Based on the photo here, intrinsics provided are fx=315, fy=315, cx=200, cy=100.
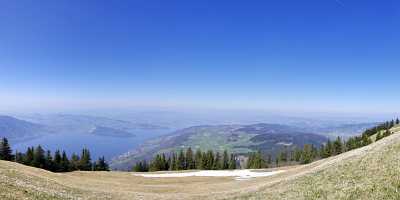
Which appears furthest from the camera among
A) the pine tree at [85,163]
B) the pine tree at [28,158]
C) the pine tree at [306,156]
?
the pine tree at [306,156]

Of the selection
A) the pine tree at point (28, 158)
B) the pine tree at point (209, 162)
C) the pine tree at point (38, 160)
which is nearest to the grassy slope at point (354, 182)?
the pine tree at point (209, 162)

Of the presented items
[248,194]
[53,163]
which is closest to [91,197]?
[248,194]

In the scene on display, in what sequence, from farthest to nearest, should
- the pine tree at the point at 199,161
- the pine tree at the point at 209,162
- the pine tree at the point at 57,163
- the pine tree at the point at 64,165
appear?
the pine tree at the point at 199,161
the pine tree at the point at 209,162
the pine tree at the point at 64,165
the pine tree at the point at 57,163

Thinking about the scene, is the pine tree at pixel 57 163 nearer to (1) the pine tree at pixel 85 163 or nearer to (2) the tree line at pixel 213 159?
(1) the pine tree at pixel 85 163

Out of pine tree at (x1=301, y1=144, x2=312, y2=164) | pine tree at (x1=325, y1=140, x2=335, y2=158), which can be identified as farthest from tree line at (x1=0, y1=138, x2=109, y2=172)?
pine tree at (x1=325, y1=140, x2=335, y2=158)

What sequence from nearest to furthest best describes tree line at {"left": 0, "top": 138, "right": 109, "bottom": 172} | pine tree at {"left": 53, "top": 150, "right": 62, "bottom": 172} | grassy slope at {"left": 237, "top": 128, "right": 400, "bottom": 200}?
grassy slope at {"left": 237, "top": 128, "right": 400, "bottom": 200}
tree line at {"left": 0, "top": 138, "right": 109, "bottom": 172}
pine tree at {"left": 53, "top": 150, "right": 62, "bottom": 172}

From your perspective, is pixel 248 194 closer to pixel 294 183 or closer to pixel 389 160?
pixel 294 183

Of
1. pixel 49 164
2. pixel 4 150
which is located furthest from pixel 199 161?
pixel 4 150

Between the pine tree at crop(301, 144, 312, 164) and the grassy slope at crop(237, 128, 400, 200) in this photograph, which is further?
the pine tree at crop(301, 144, 312, 164)

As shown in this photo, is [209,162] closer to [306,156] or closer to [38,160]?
[306,156]

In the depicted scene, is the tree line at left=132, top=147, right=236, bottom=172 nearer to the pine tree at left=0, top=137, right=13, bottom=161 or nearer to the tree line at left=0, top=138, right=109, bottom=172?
the tree line at left=0, top=138, right=109, bottom=172

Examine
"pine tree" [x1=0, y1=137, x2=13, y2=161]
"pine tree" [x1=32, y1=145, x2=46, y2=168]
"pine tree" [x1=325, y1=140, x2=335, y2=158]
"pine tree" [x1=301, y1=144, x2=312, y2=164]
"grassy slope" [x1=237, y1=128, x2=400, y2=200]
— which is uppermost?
"grassy slope" [x1=237, y1=128, x2=400, y2=200]
